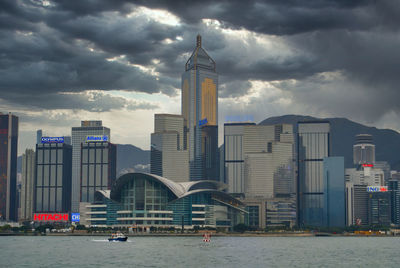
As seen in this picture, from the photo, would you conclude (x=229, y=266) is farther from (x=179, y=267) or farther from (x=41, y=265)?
(x=41, y=265)

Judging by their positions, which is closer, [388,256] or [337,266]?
[337,266]

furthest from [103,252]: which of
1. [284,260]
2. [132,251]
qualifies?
[284,260]

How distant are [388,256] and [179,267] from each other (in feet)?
178

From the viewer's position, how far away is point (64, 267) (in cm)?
10862

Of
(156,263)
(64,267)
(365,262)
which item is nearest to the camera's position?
(64,267)

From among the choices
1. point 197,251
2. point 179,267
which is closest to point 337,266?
point 179,267

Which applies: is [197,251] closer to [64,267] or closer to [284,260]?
[284,260]

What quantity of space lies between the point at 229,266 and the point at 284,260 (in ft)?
66.0

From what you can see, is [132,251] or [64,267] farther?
[132,251]

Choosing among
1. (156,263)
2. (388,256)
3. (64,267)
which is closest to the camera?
(64,267)

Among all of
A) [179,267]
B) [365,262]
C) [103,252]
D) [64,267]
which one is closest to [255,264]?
[179,267]

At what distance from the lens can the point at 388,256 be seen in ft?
467

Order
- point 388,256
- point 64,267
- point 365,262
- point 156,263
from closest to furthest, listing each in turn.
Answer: point 64,267, point 156,263, point 365,262, point 388,256

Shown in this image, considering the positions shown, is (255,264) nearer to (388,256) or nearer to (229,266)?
(229,266)
